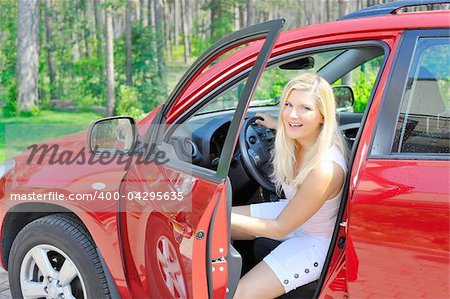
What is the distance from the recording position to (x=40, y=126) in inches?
490

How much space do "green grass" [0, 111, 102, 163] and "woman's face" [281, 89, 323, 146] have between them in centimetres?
729

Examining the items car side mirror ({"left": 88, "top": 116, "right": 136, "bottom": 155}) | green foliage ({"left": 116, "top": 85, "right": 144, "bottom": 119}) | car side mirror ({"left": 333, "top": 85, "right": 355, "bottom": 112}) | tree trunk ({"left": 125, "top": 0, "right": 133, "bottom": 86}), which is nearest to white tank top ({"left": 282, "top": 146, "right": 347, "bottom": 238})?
car side mirror ({"left": 88, "top": 116, "right": 136, "bottom": 155})

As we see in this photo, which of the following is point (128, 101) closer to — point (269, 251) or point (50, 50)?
point (50, 50)

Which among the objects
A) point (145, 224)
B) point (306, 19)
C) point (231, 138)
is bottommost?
point (145, 224)

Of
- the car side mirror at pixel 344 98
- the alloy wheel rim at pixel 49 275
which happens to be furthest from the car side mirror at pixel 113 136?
the car side mirror at pixel 344 98

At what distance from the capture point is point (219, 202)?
2.11 meters

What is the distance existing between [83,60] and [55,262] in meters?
15.1

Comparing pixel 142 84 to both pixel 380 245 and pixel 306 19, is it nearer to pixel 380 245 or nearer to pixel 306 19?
pixel 306 19

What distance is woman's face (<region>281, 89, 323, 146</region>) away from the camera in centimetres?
235

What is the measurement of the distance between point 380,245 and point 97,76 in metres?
15.6

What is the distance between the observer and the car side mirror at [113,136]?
256cm

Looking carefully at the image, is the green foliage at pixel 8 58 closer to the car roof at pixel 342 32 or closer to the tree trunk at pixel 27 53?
the tree trunk at pixel 27 53

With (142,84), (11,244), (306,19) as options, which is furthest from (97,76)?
(11,244)

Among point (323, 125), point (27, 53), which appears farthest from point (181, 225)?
point (27, 53)
